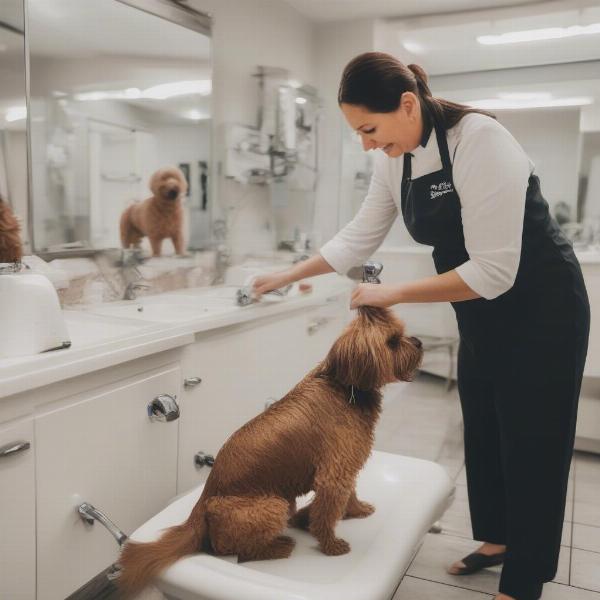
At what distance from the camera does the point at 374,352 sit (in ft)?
4.05

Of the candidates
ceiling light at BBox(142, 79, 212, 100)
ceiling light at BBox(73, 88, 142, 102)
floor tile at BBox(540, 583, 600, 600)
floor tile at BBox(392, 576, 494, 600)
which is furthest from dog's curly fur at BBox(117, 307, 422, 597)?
ceiling light at BBox(142, 79, 212, 100)

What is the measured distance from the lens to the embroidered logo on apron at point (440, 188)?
4.83 feet

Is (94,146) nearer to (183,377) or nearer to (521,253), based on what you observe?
(183,377)

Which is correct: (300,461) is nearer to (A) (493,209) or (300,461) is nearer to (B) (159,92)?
(A) (493,209)

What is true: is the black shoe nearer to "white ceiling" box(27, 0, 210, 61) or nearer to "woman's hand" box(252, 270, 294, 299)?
"woman's hand" box(252, 270, 294, 299)

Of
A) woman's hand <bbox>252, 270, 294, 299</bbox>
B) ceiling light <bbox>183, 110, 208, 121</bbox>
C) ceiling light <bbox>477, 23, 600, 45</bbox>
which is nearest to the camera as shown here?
woman's hand <bbox>252, 270, 294, 299</bbox>

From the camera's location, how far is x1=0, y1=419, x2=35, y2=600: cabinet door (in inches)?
47.4

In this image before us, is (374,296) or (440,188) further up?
(440,188)

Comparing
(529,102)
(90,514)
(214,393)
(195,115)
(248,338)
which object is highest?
(529,102)

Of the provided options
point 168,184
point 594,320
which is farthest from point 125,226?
point 594,320

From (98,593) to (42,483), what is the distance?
0.86 metres

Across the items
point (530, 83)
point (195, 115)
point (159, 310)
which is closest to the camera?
point (159, 310)

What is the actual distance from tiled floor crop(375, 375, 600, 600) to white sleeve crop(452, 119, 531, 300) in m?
1.14

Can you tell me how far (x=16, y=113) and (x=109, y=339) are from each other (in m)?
0.85
